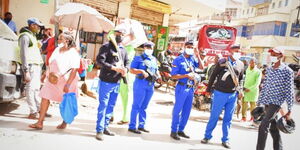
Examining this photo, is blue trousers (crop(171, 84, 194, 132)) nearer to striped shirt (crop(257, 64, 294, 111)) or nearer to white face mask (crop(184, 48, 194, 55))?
white face mask (crop(184, 48, 194, 55))

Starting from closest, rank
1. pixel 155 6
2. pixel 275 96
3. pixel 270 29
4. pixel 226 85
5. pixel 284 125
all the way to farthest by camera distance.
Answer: pixel 284 125 < pixel 275 96 < pixel 226 85 < pixel 155 6 < pixel 270 29

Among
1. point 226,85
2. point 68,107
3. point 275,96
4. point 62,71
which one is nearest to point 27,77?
point 62,71

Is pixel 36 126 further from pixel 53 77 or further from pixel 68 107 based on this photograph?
pixel 53 77

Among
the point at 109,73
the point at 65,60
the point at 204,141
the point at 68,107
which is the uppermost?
the point at 65,60

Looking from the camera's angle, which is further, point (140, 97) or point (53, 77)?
point (140, 97)

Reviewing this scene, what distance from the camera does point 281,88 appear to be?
14.6 feet

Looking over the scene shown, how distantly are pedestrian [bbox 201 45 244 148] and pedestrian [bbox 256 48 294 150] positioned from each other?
0.72 m

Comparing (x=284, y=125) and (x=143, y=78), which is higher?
(x=143, y=78)

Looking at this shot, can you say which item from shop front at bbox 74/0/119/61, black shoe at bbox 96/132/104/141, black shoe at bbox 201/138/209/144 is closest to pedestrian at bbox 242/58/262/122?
black shoe at bbox 201/138/209/144

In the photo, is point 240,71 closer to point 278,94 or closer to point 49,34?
point 278,94

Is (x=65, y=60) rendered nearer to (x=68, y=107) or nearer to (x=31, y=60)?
(x=68, y=107)

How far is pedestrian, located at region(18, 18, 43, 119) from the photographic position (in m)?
4.98

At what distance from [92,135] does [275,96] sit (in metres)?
3.26

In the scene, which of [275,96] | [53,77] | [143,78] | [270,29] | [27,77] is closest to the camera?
[275,96]
